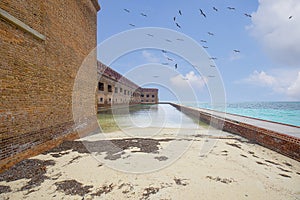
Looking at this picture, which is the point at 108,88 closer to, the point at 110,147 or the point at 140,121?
the point at 140,121

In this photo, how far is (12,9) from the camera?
11.1 feet

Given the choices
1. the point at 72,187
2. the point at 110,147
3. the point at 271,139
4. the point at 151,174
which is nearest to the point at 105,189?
the point at 72,187

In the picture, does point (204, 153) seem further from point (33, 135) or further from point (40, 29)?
point (40, 29)

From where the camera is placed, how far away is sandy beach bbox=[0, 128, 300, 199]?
Result: 8.69ft

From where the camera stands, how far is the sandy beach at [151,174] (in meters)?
2.65

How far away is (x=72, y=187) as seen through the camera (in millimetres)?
2768

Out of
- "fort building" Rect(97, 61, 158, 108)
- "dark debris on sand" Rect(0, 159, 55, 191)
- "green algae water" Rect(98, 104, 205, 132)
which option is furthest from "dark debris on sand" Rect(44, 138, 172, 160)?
"fort building" Rect(97, 61, 158, 108)

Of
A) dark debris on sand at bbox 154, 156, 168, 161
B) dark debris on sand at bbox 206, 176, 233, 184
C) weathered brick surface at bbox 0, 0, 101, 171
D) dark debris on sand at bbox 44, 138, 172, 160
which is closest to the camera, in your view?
dark debris on sand at bbox 206, 176, 233, 184

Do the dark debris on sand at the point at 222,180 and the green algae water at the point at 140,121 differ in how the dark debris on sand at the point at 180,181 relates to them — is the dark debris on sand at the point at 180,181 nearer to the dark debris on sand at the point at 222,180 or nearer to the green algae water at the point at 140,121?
the dark debris on sand at the point at 222,180

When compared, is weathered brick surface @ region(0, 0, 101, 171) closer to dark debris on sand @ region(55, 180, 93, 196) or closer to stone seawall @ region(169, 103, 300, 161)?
dark debris on sand @ region(55, 180, 93, 196)

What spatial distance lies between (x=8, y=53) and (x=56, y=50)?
1719mm

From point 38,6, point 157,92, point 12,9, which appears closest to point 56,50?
point 38,6

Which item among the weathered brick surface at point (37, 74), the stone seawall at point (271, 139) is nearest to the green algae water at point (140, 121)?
the stone seawall at point (271, 139)

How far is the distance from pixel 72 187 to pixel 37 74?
3.24 meters
